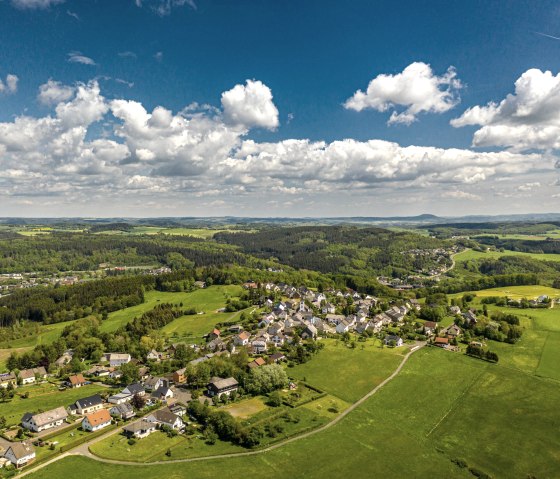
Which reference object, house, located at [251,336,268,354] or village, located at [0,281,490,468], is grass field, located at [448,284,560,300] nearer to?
village, located at [0,281,490,468]

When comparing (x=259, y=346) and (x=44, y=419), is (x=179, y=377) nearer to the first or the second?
(x=259, y=346)

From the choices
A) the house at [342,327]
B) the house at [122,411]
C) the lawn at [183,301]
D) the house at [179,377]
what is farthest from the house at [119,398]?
the house at [342,327]

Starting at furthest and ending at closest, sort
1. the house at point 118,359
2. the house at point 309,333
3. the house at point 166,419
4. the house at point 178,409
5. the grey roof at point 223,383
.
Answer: the house at point 309,333 < the house at point 118,359 < the grey roof at point 223,383 < the house at point 178,409 < the house at point 166,419

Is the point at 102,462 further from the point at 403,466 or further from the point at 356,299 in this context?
the point at 356,299

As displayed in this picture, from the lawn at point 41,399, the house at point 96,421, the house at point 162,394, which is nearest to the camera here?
the house at point 96,421

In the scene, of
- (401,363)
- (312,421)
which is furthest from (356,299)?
(312,421)

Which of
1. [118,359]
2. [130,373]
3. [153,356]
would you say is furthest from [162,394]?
[118,359]

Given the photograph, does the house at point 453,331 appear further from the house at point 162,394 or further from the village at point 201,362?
the house at point 162,394
